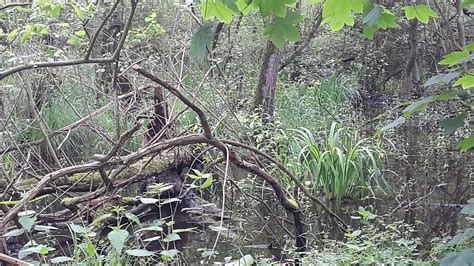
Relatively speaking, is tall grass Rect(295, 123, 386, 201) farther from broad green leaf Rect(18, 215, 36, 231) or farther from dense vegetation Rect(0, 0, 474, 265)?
broad green leaf Rect(18, 215, 36, 231)

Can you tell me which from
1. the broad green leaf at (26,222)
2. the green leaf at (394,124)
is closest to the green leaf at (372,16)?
the green leaf at (394,124)

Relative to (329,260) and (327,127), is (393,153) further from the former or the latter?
(329,260)

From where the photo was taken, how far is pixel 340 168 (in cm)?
527

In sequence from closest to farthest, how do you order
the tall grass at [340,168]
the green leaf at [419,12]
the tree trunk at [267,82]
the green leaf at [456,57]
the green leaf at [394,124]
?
the green leaf at [419,12]
the green leaf at [456,57]
the green leaf at [394,124]
the tall grass at [340,168]
the tree trunk at [267,82]

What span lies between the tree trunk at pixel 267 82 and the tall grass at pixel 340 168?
1.11 m

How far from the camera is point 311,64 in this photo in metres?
10.2

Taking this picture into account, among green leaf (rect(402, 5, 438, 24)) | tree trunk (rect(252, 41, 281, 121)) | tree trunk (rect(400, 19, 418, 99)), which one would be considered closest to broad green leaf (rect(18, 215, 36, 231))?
green leaf (rect(402, 5, 438, 24))

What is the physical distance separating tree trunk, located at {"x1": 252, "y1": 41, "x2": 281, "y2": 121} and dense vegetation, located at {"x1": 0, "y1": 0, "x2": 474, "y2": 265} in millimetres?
18

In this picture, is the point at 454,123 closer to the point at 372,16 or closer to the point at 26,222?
the point at 372,16

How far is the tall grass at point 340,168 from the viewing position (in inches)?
207

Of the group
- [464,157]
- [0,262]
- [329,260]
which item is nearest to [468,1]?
[329,260]

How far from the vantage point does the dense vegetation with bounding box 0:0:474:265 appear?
2396mm

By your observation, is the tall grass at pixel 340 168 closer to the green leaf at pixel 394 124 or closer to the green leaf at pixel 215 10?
the green leaf at pixel 394 124

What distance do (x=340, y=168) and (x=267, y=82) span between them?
191 cm
